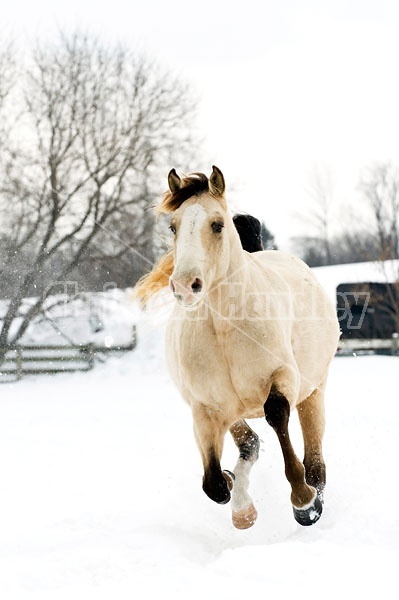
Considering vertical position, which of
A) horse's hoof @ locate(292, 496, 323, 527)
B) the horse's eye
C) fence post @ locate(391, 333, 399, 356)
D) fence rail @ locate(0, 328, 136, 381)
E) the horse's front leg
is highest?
the horse's eye

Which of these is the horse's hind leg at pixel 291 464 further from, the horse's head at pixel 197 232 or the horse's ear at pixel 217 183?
the horse's ear at pixel 217 183

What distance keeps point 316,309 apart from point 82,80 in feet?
50.1

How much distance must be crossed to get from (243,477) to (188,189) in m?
2.14

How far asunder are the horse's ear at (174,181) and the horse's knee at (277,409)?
52.3 inches

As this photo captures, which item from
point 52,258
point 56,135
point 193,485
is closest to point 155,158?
point 56,135

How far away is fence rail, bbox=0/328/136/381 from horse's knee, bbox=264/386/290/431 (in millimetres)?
14047

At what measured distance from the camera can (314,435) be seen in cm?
475

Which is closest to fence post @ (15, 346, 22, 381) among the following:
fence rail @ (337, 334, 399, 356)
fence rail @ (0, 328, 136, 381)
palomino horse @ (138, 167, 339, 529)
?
fence rail @ (0, 328, 136, 381)

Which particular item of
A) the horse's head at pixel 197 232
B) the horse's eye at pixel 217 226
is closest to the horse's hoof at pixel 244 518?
the horse's head at pixel 197 232

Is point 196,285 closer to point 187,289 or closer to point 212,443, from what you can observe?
point 187,289

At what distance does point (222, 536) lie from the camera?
13.7ft

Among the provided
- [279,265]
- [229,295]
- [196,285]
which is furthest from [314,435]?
[196,285]

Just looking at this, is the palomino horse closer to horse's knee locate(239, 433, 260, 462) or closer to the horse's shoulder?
the horse's shoulder

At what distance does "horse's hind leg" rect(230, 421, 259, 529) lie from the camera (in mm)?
3867
